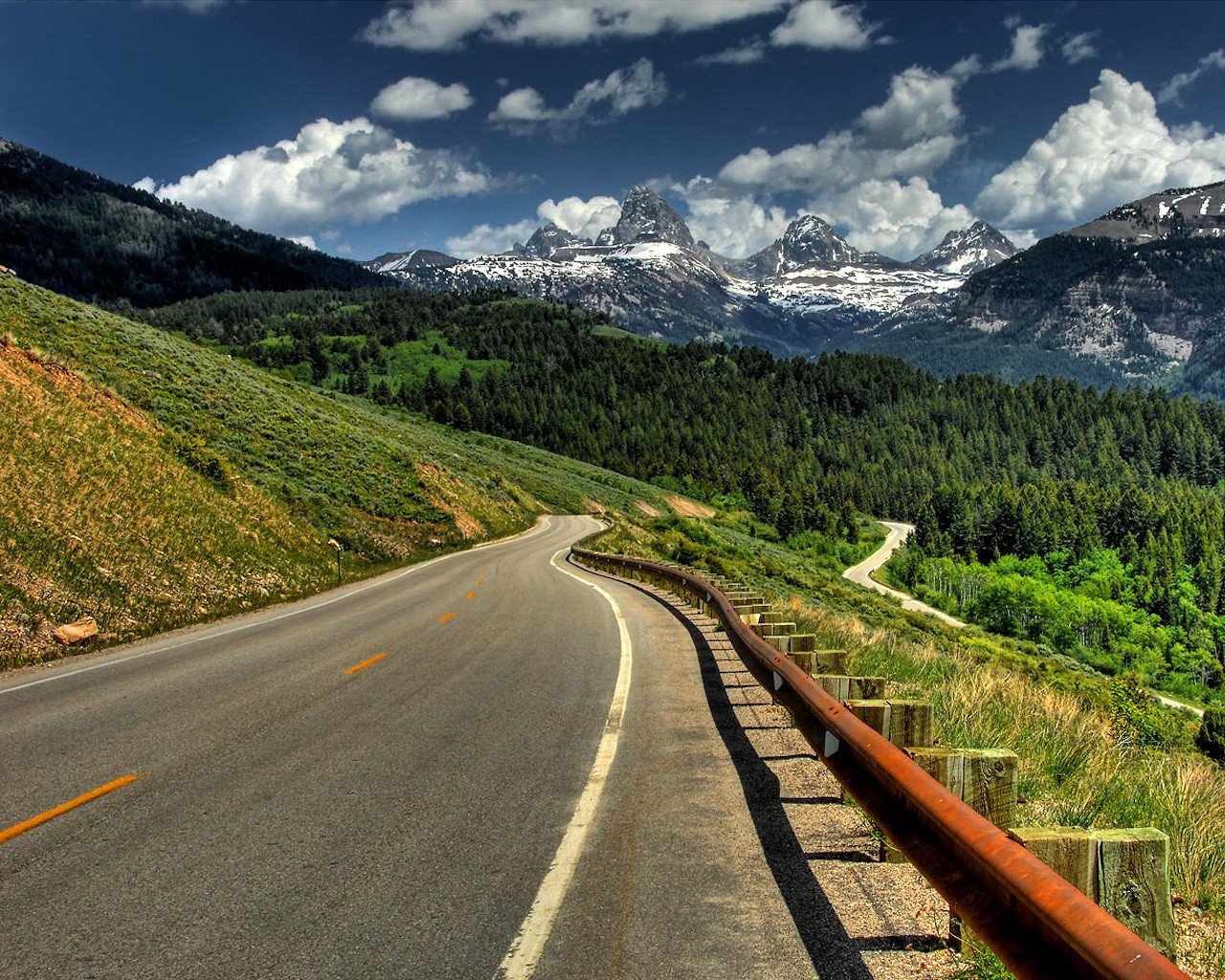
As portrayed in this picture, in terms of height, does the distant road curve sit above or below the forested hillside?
below

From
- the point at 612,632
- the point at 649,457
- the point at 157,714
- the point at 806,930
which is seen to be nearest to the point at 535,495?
the point at 612,632

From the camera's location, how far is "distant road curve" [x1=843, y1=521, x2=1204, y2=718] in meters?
95.2

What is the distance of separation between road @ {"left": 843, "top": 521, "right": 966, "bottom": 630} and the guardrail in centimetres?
7953

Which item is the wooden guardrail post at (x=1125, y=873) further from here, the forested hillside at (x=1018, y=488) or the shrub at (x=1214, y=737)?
the forested hillside at (x=1018, y=488)

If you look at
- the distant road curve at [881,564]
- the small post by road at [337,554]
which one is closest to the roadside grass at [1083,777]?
the small post by road at [337,554]

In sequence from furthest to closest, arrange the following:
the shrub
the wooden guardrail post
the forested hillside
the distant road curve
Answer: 1. the forested hillside
2. the distant road curve
3. the shrub
4. the wooden guardrail post

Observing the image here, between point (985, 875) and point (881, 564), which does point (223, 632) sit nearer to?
point (985, 875)

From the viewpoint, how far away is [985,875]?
2736mm

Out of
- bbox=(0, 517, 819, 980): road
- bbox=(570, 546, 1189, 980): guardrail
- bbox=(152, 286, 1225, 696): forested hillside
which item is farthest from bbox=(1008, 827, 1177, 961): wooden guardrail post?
bbox=(152, 286, 1225, 696): forested hillside

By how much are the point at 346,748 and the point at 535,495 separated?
7380 cm

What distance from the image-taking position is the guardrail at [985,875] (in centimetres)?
207

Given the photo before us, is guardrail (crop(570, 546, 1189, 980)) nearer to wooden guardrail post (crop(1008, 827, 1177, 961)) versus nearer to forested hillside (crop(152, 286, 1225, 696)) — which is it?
wooden guardrail post (crop(1008, 827, 1177, 961))

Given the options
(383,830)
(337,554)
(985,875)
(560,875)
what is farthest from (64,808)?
(337,554)

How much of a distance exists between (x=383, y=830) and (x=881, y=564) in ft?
430
